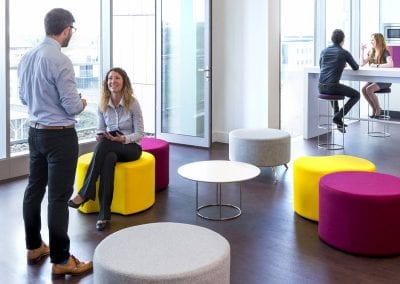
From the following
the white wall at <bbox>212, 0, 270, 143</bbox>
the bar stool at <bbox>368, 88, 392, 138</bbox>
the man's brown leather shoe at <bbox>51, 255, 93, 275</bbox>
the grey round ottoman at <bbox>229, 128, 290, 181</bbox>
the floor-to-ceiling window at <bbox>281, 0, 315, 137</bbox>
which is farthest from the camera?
the floor-to-ceiling window at <bbox>281, 0, 315, 137</bbox>

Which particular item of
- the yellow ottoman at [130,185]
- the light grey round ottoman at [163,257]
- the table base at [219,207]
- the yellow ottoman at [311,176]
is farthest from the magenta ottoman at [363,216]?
the yellow ottoman at [130,185]

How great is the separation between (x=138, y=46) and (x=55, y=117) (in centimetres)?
525

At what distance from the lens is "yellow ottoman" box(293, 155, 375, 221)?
397cm

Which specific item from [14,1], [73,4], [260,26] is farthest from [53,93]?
[260,26]

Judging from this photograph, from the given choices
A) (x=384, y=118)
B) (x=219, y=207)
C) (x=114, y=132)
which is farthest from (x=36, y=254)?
(x=384, y=118)

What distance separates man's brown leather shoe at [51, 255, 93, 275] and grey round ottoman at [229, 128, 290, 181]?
8.06ft

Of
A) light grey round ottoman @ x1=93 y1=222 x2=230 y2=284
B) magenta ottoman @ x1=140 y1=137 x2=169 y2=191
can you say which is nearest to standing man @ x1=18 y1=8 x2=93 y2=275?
light grey round ottoman @ x1=93 y1=222 x2=230 y2=284

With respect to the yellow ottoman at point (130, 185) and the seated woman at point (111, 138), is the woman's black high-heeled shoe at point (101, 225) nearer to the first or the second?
the seated woman at point (111, 138)

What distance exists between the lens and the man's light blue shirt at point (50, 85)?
9.47 feet

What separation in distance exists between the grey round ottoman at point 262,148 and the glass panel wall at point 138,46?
2.69 m

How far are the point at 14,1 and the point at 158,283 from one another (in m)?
4.28

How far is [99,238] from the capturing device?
3721mm

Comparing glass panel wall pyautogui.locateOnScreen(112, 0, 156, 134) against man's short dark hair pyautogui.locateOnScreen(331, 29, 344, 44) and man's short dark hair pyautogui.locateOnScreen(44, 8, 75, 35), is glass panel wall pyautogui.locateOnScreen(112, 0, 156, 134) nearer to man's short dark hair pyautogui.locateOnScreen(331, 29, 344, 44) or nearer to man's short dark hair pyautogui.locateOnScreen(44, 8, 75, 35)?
man's short dark hair pyautogui.locateOnScreen(331, 29, 344, 44)

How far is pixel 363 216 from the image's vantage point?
3295 millimetres
